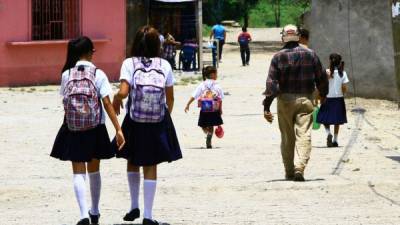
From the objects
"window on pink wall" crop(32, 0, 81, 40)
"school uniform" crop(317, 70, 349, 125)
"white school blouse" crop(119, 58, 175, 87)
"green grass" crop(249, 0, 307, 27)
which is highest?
"green grass" crop(249, 0, 307, 27)

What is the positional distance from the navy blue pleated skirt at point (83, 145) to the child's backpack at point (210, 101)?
7.64 m

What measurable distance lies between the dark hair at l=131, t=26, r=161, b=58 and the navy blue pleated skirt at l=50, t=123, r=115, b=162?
71 centimetres

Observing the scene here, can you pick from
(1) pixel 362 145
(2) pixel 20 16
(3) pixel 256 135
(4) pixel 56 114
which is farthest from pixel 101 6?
(1) pixel 362 145

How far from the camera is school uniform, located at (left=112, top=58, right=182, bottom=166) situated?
28.6 feet

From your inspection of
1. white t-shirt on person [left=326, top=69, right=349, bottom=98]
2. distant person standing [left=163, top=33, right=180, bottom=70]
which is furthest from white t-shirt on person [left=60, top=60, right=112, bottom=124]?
distant person standing [left=163, top=33, right=180, bottom=70]

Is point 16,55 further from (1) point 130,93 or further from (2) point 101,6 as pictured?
(1) point 130,93

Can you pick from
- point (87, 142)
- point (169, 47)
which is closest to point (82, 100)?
point (87, 142)

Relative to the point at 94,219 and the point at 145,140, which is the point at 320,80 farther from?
the point at 94,219

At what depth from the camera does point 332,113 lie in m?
16.2

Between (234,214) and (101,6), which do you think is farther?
(101,6)

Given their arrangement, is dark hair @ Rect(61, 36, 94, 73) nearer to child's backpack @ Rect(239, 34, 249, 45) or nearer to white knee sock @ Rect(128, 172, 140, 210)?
white knee sock @ Rect(128, 172, 140, 210)

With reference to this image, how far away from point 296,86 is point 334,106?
196 inches

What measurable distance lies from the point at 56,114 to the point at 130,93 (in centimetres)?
1276

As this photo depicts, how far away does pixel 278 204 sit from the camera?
10.1 metres
